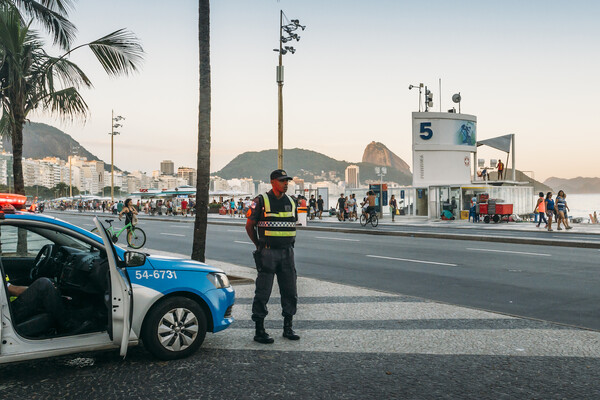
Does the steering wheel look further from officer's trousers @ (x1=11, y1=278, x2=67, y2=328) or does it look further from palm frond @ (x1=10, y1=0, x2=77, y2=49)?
palm frond @ (x1=10, y1=0, x2=77, y2=49)

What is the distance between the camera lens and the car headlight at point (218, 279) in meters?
5.01

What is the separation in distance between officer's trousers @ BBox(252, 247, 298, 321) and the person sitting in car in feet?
5.73

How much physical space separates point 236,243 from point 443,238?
8.12 meters

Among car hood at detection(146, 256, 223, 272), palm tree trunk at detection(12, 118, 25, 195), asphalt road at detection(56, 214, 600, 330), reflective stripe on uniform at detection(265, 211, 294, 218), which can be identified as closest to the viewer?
car hood at detection(146, 256, 223, 272)

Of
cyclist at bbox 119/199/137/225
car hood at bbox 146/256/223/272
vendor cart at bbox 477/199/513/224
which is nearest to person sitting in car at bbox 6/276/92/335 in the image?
car hood at bbox 146/256/223/272

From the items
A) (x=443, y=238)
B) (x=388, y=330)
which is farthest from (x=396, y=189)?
(x=388, y=330)

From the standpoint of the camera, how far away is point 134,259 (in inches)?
179

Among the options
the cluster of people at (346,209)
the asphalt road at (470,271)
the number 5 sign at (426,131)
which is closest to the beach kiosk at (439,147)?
the number 5 sign at (426,131)

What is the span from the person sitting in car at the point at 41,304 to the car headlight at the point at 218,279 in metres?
1.23

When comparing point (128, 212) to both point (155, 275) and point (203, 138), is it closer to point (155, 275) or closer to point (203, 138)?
point (203, 138)

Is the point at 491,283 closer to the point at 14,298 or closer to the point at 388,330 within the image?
the point at 388,330

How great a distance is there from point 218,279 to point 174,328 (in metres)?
0.66

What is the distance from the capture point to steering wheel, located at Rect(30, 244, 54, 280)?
5098 millimetres

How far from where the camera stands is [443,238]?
64.7 ft
